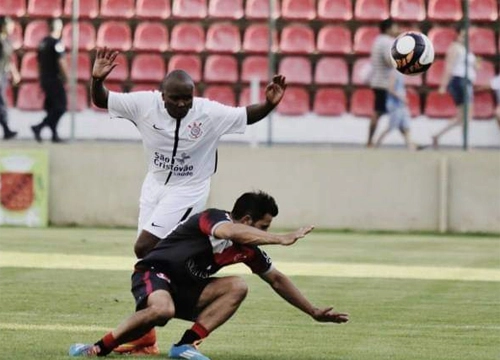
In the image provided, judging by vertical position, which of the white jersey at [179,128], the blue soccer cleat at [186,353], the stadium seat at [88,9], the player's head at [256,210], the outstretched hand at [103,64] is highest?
the stadium seat at [88,9]

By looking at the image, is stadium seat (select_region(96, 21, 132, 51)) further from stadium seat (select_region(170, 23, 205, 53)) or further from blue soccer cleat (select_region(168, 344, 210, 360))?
blue soccer cleat (select_region(168, 344, 210, 360))

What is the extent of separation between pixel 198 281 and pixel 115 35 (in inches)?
589

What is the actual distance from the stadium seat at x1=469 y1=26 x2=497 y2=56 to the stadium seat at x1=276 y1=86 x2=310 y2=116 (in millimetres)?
2713

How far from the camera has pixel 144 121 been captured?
11109 millimetres

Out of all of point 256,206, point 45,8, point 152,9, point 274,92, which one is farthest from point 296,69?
point 256,206

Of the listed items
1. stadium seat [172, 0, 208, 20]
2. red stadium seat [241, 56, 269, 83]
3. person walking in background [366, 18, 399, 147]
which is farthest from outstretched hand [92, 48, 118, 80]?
stadium seat [172, 0, 208, 20]

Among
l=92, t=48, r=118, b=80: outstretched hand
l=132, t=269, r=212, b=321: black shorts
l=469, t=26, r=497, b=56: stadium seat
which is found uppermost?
l=469, t=26, r=497, b=56: stadium seat

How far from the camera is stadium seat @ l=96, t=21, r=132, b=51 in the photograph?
24.1 metres

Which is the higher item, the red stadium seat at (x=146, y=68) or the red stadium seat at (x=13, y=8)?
the red stadium seat at (x=13, y=8)

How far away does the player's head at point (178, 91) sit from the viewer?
1034 cm

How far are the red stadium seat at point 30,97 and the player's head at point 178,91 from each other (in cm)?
1256

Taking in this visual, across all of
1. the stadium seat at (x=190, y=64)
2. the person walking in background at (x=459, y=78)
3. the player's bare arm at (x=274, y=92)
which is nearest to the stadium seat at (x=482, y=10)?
the person walking in background at (x=459, y=78)

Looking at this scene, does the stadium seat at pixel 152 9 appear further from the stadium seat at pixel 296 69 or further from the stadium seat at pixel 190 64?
the stadium seat at pixel 296 69

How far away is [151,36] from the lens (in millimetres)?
24375
